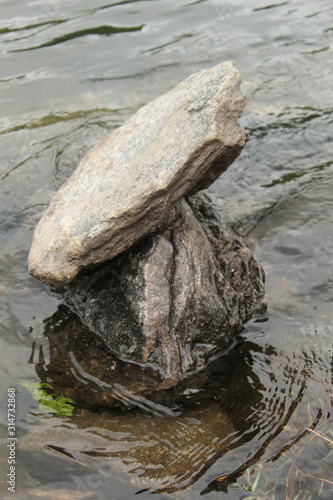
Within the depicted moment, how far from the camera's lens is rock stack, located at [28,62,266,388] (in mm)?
3992

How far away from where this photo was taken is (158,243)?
450 cm

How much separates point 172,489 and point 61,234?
2.19 metres

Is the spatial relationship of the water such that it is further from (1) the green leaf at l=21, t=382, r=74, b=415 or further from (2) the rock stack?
(2) the rock stack

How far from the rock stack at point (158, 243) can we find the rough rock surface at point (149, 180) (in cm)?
1

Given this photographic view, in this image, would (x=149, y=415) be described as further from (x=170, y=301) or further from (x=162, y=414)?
(x=170, y=301)

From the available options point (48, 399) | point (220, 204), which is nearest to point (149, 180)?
point (48, 399)

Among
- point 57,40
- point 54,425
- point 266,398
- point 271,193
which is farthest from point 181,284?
point 57,40

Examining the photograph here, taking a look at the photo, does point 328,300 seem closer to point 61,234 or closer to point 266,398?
point 266,398

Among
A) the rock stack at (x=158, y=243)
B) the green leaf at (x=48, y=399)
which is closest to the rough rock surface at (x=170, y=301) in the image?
the rock stack at (x=158, y=243)

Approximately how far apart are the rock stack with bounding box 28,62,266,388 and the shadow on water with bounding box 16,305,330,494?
20cm

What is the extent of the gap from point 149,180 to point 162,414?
1.97 metres

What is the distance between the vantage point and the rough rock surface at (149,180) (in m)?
3.94

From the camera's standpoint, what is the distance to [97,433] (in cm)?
402

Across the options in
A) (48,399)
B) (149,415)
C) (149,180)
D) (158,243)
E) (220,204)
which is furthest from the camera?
(220,204)
